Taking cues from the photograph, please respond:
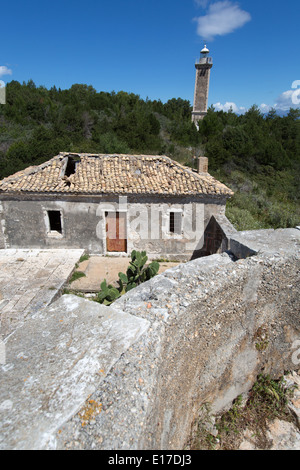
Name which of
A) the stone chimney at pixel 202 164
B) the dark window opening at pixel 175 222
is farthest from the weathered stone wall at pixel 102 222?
the stone chimney at pixel 202 164

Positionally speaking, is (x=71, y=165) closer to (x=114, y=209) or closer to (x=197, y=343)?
(x=114, y=209)

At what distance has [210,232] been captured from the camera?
35.4 feet

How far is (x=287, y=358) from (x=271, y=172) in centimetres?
2227

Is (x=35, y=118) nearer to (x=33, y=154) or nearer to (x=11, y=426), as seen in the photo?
(x=33, y=154)

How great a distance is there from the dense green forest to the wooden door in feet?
18.3

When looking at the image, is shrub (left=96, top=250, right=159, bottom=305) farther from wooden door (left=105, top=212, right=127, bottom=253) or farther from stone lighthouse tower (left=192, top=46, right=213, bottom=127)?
stone lighthouse tower (left=192, top=46, right=213, bottom=127)

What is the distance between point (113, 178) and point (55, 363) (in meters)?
9.31

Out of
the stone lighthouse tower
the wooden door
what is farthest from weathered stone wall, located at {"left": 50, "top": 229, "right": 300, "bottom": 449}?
the stone lighthouse tower

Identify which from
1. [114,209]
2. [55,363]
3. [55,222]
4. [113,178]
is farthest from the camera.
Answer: [55,222]

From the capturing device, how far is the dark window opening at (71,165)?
37.6 feet

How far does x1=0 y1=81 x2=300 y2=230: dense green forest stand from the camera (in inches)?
739

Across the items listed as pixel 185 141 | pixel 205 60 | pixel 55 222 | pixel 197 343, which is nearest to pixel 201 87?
pixel 205 60

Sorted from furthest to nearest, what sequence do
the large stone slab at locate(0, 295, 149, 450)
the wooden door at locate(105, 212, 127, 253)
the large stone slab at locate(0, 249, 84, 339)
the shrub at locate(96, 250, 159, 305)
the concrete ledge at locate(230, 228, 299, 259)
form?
the wooden door at locate(105, 212, 127, 253)
the shrub at locate(96, 250, 159, 305)
the large stone slab at locate(0, 249, 84, 339)
the concrete ledge at locate(230, 228, 299, 259)
the large stone slab at locate(0, 295, 149, 450)

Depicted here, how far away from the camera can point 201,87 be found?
39.4m
